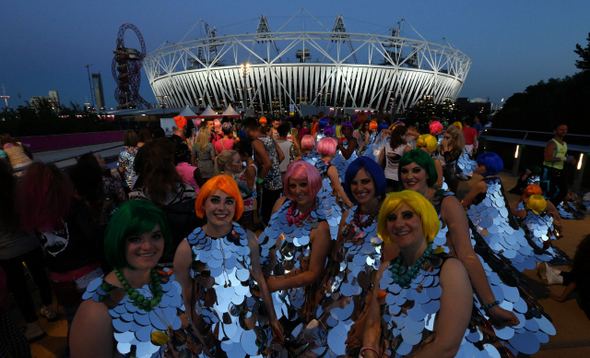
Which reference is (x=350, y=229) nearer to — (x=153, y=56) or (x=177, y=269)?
(x=177, y=269)

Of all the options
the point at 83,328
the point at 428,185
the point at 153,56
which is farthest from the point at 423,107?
the point at 153,56

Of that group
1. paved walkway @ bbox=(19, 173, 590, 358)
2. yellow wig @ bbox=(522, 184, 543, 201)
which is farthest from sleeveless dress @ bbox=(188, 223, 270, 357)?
yellow wig @ bbox=(522, 184, 543, 201)

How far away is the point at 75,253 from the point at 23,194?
58cm

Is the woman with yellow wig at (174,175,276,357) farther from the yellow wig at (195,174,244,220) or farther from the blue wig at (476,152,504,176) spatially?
the blue wig at (476,152,504,176)

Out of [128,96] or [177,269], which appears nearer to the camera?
[177,269]

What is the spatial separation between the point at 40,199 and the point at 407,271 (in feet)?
8.42

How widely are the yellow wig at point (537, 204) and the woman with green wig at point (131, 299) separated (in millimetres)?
4742

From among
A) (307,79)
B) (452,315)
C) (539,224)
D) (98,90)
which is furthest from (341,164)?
(98,90)

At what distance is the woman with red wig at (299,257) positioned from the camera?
86.5 inches

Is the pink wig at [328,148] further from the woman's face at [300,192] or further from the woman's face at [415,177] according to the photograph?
the woman's face at [300,192]

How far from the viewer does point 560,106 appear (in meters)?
16.4

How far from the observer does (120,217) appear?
4.51 ft

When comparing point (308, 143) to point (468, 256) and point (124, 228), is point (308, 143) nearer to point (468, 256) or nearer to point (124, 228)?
point (468, 256)

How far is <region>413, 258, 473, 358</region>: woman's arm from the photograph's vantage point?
126 cm
